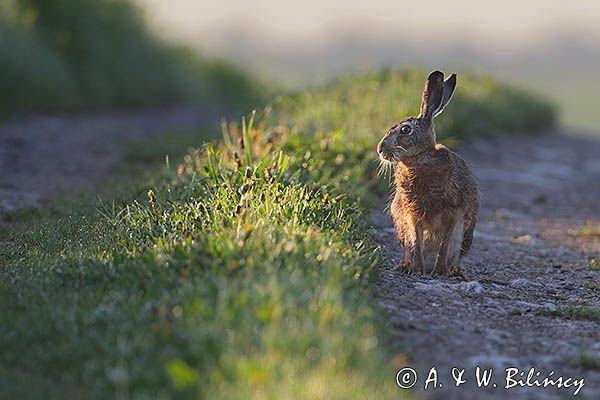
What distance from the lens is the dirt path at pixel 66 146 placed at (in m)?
9.77

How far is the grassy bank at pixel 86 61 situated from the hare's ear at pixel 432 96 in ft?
30.3

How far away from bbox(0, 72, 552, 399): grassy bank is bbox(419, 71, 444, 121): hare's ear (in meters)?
0.82

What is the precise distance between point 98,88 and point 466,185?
1132 cm

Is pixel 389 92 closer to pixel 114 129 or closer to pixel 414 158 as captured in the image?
pixel 114 129

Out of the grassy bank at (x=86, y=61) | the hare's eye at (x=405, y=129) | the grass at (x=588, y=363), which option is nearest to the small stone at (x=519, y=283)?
the hare's eye at (x=405, y=129)

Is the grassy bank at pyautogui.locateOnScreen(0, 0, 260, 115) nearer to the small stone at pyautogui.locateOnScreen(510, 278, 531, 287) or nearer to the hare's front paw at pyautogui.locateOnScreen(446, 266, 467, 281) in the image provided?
the hare's front paw at pyautogui.locateOnScreen(446, 266, 467, 281)

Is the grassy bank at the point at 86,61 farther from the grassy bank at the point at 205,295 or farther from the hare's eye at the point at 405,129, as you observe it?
the hare's eye at the point at 405,129

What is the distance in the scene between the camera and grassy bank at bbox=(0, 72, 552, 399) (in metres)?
3.76

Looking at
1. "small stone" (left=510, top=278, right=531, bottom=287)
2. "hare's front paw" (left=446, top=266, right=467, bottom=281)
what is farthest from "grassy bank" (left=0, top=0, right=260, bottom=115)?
"small stone" (left=510, top=278, right=531, bottom=287)

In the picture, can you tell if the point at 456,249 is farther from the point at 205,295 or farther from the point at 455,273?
the point at 205,295

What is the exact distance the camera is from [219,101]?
2005cm

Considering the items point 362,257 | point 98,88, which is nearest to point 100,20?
point 98,88

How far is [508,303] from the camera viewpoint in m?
5.70

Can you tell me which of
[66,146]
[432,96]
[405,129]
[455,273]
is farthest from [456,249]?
[66,146]
